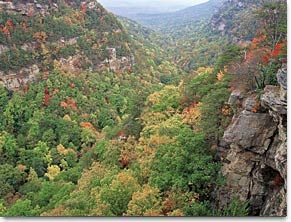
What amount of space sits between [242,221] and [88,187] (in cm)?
303

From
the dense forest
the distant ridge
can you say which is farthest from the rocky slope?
the distant ridge

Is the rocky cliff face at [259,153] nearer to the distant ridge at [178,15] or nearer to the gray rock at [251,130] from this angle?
the gray rock at [251,130]

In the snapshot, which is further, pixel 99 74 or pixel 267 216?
pixel 99 74

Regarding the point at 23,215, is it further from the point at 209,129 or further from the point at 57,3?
the point at 57,3

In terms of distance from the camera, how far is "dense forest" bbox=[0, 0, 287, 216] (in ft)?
19.7

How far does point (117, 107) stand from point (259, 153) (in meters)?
12.7

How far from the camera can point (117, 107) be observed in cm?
1811

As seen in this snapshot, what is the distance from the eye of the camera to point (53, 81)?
1823cm

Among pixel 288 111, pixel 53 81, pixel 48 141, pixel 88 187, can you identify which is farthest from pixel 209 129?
pixel 53 81

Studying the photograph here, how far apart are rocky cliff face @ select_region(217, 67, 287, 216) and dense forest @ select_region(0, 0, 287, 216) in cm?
11

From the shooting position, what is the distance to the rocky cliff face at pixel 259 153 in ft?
17.3

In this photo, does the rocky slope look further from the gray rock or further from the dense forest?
the gray rock

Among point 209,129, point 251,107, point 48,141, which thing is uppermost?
point 251,107

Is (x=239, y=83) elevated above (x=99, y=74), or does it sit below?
above
